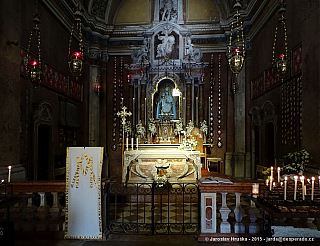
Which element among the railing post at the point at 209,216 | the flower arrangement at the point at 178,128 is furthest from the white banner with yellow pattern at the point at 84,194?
the flower arrangement at the point at 178,128

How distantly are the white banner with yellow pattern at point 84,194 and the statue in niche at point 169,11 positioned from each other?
11.1m

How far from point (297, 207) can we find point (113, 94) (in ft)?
38.0

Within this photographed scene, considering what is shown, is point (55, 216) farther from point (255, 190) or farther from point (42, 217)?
point (255, 190)

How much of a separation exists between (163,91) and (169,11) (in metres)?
4.23

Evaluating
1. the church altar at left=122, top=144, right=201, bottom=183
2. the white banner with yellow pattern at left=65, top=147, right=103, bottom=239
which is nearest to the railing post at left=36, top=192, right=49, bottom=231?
the white banner with yellow pattern at left=65, top=147, right=103, bottom=239

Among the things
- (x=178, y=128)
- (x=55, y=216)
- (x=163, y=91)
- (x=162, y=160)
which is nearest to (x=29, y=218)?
(x=55, y=216)

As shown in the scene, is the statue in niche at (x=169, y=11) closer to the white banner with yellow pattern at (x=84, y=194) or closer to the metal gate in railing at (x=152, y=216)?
the metal gate in railing at (x=152, y=216)

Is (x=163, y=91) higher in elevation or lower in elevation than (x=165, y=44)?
lower

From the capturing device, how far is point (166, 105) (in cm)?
1319

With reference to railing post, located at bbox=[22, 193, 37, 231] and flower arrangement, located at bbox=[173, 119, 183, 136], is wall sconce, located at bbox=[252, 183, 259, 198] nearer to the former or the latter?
railing post, located at bbox=[22, 193, 37, 231]

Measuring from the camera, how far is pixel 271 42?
32.1 feet

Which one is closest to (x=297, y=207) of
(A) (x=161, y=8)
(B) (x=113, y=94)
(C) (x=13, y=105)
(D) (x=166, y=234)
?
(D) (x=166, y=234)

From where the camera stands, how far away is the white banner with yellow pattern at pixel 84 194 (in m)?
4.53

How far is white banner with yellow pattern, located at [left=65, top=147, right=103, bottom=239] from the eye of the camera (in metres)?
4.53
